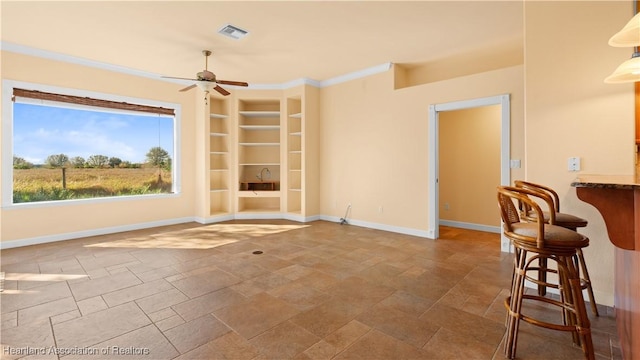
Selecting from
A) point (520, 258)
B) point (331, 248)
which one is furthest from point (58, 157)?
point (520, 258)

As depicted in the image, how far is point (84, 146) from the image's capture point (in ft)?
16.6

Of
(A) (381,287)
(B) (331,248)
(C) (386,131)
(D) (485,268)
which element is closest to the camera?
(A) (381,287)

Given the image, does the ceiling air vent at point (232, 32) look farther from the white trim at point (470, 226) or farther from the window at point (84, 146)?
the white trim at point (470, 226)

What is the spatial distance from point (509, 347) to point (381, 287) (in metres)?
1.17

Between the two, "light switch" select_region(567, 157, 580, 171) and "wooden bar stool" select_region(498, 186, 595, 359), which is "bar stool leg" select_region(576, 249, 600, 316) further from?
"light switch" select_region(567, 157, 580, 171)

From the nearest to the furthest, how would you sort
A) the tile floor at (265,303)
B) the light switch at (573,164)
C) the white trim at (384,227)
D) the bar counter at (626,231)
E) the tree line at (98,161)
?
1. the bar counter at (626,231)
2. the tile floor at (265,303)
3. the light switch at (573,164)
4. the tree line at (98,161)
5. the white trim at (384,227)

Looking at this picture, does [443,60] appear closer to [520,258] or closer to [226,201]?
[520,258]

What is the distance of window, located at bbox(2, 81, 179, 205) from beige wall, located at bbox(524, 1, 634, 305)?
5948mm

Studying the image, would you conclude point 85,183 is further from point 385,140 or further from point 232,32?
point 385,140

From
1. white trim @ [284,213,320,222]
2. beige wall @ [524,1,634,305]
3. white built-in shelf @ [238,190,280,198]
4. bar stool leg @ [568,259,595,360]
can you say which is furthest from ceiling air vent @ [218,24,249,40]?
bar stool leg @ [568,259,595,360]

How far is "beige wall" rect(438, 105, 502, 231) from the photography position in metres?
5.29

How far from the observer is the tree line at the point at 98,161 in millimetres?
4464

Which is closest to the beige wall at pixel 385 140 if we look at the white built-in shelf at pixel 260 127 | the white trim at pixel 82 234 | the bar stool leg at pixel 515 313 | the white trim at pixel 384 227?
the white trim at pixel 384 227

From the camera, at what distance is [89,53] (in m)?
4.45
